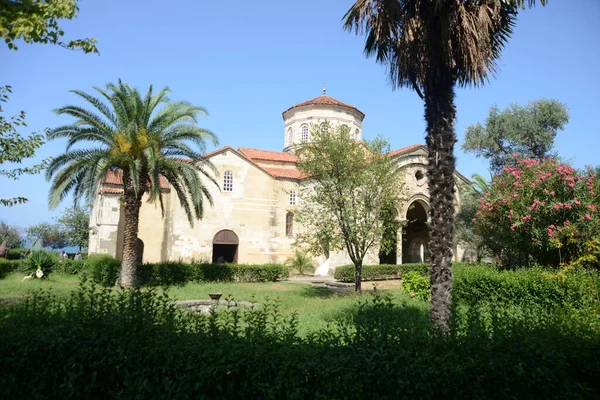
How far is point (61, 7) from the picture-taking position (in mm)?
5711

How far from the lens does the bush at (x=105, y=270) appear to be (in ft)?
61.4

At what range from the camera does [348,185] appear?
17484 mm

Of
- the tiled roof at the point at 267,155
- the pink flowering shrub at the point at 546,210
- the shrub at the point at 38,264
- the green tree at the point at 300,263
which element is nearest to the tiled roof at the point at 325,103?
the tiled roof at the point at 267,155

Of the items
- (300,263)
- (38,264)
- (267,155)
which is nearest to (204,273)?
(38,264)

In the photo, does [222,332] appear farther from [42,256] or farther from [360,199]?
[42,256]

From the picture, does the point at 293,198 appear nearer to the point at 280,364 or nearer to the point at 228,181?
the point at 228,181

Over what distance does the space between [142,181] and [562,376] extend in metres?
16.8

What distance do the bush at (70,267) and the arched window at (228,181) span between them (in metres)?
9.68

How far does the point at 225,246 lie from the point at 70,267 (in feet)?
32.1

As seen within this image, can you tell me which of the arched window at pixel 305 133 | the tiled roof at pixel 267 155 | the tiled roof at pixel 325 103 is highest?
the tiled roof at pixel 325 103

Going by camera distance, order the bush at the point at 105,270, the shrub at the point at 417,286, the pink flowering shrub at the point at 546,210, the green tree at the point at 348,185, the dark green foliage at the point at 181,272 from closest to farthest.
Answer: the pink flowering shrub at the point at 546,210 < the shrub at the point at 417,286 < the green tree at the point at 348,185 < the bush at the point at 105,270 < the dark green foliage at the point at 181,272

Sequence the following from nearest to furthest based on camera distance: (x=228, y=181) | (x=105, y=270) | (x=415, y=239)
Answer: (x=105, y=270)
(x=228, y=181)
(x=415, y=239)

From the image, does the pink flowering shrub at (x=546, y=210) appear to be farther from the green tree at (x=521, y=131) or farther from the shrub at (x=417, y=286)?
the green tree at (x=521, y=131)

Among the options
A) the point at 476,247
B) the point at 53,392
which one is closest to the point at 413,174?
the point at 476,247
